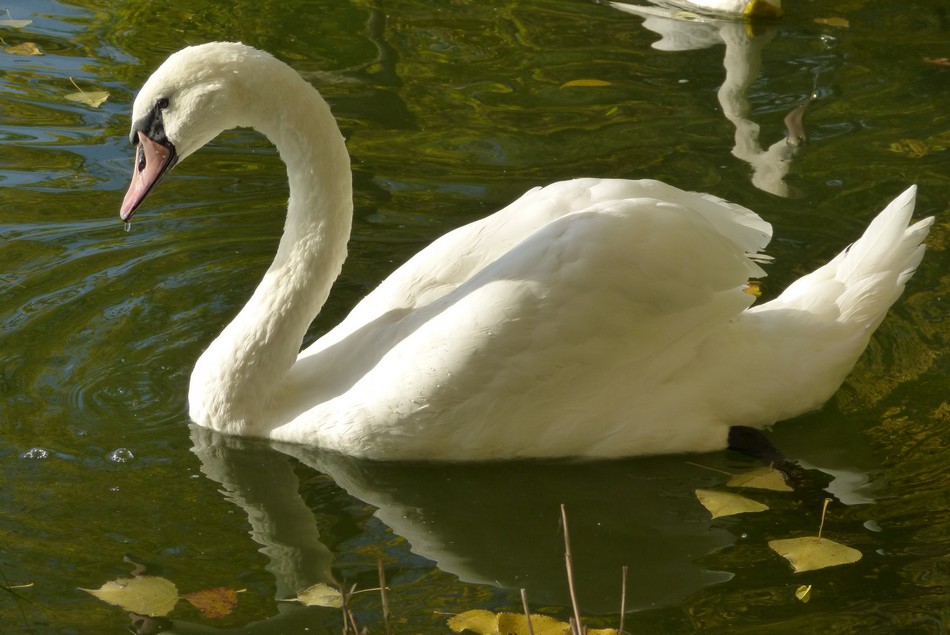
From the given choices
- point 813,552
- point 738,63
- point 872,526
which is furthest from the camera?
point 738,63

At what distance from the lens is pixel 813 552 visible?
14.6 ft

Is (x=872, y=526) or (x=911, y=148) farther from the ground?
(x=911, y=148)

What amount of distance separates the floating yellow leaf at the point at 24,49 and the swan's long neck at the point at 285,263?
4.78 meters

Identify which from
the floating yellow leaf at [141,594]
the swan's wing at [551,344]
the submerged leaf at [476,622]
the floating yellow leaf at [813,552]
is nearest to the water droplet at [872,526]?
the floating yellow leaf at [813,552]

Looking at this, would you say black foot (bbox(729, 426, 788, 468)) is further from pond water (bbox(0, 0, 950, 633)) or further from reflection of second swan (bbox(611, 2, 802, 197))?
reflection of second swan (bbox(611, 2, 802, 197))

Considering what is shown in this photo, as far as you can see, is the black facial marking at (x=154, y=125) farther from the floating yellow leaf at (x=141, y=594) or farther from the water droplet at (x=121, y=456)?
the floating yellow leaf at (x=141, y=594)

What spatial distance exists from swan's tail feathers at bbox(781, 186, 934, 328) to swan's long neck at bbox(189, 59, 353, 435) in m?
1.88

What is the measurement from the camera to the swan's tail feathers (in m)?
5.30

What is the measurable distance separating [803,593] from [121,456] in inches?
98.8

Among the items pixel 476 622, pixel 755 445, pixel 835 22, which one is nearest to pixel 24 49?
pixel 835 22

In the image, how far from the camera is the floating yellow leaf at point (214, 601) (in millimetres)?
4188

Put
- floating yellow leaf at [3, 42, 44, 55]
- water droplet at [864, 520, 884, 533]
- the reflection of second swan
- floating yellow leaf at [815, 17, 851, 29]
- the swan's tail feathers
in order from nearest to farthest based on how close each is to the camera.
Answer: water droplet at [864, 520, 884, 533] < the swan's tail feathers < the reflection of second swan < floating yellow leaf at [3, 42, 44, 55] < floating yellow leaf at [815, 17, 851, 29]

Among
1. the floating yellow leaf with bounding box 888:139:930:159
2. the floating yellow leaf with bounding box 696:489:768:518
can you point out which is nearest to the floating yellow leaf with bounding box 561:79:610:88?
the floating yellow leaf with bounding box 888:139:930:159

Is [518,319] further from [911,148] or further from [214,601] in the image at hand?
[911,148]
